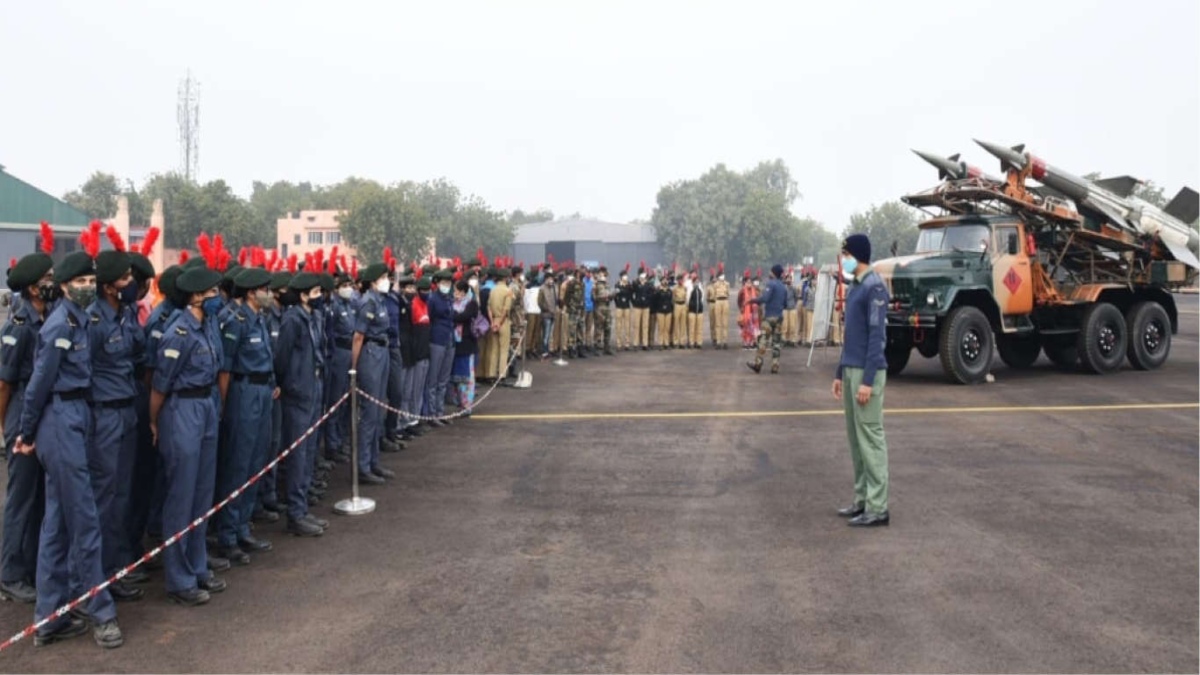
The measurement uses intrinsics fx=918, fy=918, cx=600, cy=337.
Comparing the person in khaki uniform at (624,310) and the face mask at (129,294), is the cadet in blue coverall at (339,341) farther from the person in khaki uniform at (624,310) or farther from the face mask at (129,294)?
the person in khaki uniform at (624,310)

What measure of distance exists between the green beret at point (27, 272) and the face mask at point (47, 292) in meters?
0.09

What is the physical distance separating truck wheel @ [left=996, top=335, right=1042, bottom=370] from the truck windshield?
8.12ft

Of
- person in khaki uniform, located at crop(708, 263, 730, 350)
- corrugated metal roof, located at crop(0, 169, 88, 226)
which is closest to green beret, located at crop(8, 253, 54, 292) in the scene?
person in khaki uniform, located at crop(708, 263, 730, 350)

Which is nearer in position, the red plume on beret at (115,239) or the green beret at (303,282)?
the red plume on beret at (115,239)

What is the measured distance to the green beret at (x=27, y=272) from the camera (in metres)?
5.07

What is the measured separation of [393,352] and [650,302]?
44.1 ft

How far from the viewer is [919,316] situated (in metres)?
14.2

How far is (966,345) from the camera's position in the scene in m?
14.3

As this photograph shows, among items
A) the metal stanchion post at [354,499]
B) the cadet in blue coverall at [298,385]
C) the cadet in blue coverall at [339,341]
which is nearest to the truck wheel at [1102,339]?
the cadet in blue coverall at [339,341]

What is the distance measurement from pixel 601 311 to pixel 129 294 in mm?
15230

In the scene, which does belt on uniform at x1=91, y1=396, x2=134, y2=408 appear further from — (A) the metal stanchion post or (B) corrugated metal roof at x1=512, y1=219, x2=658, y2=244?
(B) corrugated metal roof at x1=512, y1=219, x2=658, y2=244

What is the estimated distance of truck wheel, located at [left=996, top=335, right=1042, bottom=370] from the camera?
1669 centimetres

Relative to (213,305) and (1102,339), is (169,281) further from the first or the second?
(1102,339)

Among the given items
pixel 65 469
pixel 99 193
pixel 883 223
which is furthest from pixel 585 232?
pixel 65 469
